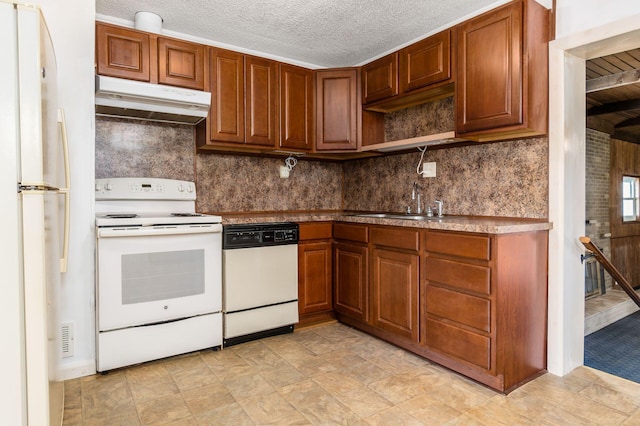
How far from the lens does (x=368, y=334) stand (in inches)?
122

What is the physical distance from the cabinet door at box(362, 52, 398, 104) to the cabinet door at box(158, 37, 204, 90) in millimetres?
1415

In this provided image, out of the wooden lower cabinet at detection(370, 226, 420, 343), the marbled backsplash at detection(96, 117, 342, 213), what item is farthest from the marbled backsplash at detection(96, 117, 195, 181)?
the wooden lower cabinet at detection(370, 226, 420, 343)

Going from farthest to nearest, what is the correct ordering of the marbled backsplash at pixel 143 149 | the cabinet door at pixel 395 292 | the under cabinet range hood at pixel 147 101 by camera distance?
the marbled backsplash at pixel 143 149
the cabinet door at pixel 395 292
the under cabinet range hood at pixel 147 101

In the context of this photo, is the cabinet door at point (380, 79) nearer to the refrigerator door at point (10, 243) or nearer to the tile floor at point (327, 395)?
the tile floor at point (327, 395)

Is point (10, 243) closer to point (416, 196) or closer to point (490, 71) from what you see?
point (490, 71)

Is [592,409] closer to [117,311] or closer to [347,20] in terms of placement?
[117,311]

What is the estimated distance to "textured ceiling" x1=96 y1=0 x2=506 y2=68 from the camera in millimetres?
2801

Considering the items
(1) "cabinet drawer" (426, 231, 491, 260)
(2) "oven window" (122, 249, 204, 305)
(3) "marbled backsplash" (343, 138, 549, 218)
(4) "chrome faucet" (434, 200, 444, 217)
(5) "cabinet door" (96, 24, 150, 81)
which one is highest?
(5) "cabinet door" (96, 24, 150, 81)

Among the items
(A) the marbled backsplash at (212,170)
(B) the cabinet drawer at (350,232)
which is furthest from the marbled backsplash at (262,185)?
(B) the cabinet drawer at (350,232)

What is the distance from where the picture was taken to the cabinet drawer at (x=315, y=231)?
10.6 feet

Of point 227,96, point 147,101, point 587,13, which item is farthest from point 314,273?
point 587,13

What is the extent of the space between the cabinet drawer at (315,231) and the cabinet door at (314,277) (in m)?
0.05

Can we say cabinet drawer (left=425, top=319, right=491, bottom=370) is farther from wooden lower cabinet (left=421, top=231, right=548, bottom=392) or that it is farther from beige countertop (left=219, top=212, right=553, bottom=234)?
beige countertop (left=219, top=212, right=553, bottom=234)

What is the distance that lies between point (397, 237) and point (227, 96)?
1.73 meters
